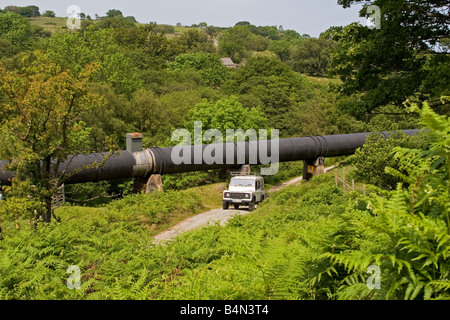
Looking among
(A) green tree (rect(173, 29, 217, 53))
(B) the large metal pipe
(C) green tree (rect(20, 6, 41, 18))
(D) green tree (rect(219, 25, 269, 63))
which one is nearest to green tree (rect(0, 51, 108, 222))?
(B) the large metal pipe

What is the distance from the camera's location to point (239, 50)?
184 m

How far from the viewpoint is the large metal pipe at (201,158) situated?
25.5 meters

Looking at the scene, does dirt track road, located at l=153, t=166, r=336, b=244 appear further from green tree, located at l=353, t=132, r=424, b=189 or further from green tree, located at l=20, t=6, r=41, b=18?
green tree, located at l=20, t=6, r=41, b=18

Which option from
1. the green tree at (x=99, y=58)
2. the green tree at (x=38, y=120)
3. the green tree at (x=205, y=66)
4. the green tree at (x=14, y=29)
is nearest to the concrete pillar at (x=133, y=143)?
the green tree at (x=38, y=120)

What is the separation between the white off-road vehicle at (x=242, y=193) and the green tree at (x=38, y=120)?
44.1 feet

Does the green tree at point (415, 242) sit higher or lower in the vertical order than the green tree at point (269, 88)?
lower

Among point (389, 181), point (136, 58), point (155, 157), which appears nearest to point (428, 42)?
point (389, 181)

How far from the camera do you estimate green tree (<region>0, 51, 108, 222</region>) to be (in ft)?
48.7

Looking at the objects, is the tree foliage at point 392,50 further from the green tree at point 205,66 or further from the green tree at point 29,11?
the green tree at point 29,11

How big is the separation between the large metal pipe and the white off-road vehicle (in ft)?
12.0

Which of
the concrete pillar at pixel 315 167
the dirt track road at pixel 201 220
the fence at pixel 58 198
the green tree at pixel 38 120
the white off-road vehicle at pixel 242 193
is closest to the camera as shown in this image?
the green tree at pixel 38 120

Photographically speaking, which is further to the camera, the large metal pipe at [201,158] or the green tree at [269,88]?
the green tree at [269,88]
